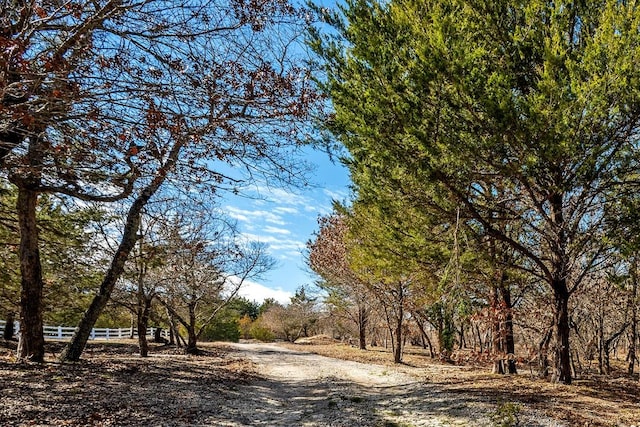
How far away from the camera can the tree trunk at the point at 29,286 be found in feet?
30.1

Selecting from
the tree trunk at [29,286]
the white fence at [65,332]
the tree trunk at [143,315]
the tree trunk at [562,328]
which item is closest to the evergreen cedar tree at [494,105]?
the tree trunk at [562,328]

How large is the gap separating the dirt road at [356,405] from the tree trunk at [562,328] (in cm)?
230

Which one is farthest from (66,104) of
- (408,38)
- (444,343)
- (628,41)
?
(444,343)

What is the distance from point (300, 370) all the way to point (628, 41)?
524 inches

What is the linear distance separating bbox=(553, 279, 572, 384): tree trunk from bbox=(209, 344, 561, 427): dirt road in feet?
7.53

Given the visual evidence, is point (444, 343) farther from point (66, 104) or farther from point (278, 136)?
point (66, 104)

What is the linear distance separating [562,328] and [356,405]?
459cm

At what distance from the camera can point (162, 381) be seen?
962 cm

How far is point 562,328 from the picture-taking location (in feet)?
27.7

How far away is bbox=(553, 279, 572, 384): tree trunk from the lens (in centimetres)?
838

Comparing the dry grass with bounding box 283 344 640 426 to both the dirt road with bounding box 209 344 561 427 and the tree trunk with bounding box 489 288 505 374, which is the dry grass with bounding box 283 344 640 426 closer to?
the dirt road with bounding box 209 344 561 427

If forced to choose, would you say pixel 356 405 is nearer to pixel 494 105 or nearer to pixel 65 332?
pixel 494 105

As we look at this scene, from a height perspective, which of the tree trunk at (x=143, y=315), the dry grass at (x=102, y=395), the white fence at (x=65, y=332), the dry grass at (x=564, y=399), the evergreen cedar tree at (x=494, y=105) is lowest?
the white fence at (x=65, y=332)

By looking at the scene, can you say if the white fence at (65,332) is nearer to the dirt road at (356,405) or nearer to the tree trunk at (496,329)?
the dirt road at (356,405)
